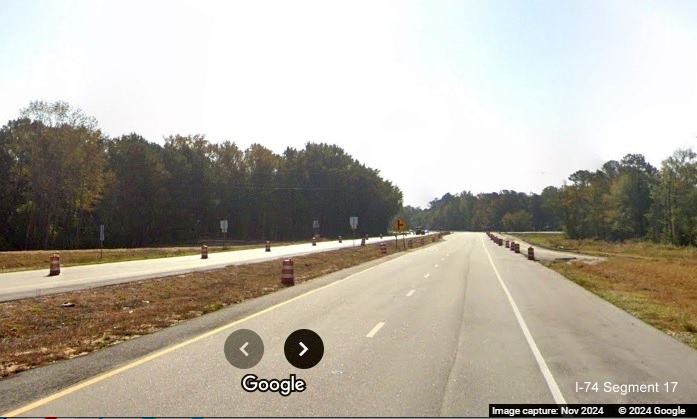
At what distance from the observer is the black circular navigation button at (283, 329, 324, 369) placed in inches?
360

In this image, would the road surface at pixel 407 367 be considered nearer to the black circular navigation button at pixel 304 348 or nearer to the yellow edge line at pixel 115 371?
the yellow edge line at pixel 115 371

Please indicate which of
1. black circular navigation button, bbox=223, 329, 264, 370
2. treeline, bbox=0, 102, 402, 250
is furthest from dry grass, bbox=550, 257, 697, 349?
treeline, bbox=0, 102, 402, 250

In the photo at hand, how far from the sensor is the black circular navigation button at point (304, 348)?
30.0 feet

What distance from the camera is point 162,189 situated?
97.9m

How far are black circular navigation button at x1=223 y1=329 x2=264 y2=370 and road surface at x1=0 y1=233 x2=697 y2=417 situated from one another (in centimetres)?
15

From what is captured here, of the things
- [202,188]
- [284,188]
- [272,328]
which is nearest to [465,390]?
[272,328]

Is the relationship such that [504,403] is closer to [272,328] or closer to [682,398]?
[682,398]

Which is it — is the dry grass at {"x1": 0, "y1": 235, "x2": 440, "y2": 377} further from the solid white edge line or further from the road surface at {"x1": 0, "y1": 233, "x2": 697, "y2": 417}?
the solid white edge line

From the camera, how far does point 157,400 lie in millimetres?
6781

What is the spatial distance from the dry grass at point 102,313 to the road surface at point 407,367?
4.41 ft

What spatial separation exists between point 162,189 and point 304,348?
3651 inches

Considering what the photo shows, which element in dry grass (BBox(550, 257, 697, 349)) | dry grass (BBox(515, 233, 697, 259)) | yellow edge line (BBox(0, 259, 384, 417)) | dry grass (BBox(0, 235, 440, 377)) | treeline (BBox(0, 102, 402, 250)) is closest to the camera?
yellow edge line (BBox(0, 259, 384, 417))

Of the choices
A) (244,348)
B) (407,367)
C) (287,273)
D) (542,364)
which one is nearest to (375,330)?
(244,348)

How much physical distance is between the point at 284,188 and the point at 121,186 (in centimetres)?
3628
